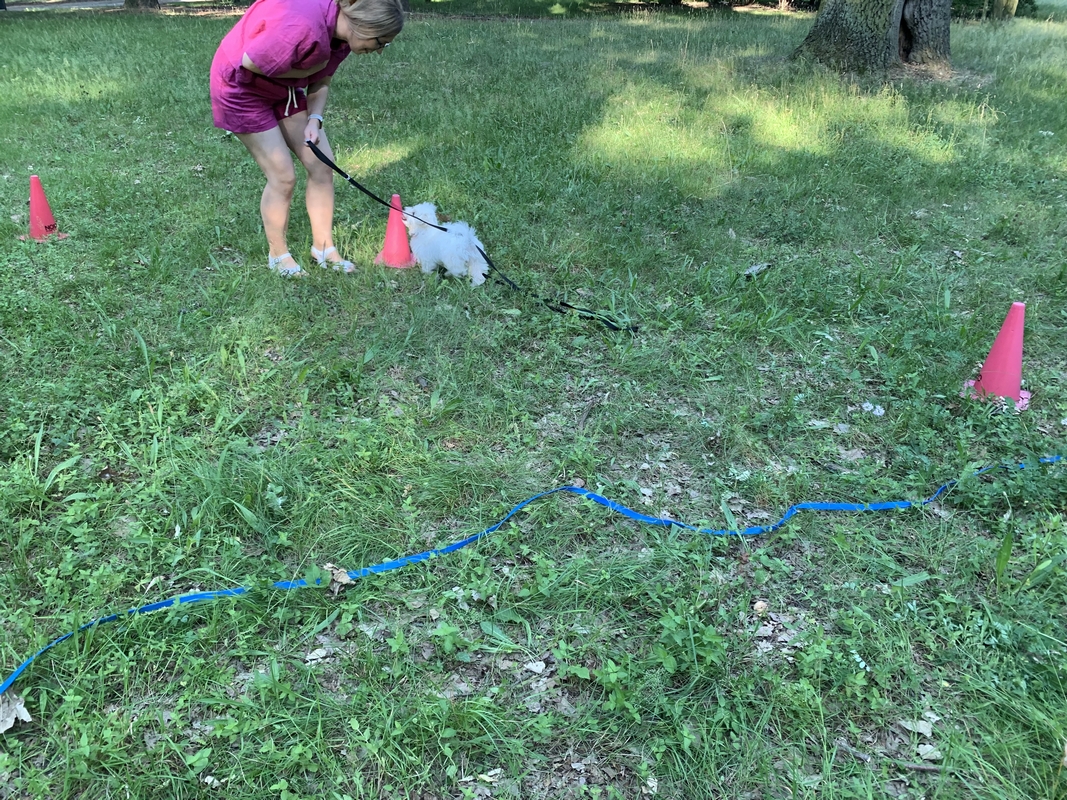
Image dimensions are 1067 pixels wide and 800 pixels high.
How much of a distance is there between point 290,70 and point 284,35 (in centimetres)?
17

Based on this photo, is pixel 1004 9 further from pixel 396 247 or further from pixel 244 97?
pixel 244 97

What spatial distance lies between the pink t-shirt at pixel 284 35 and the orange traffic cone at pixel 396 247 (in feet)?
3.31

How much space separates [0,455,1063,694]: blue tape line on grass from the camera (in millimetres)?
2148

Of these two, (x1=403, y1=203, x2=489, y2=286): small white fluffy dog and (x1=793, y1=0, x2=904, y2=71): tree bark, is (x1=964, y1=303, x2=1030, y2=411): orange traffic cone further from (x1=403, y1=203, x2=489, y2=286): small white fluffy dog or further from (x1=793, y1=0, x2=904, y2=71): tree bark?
(x1=793, y1=0, x2=904, y2=71): tree bark

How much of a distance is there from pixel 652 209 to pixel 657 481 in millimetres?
2899

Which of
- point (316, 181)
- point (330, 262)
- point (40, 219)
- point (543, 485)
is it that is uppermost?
point (316, 181)

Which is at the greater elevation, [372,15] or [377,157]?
[372,15]

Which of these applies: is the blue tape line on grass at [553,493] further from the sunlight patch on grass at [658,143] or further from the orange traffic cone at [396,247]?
the sunlight patch on grass at [658,143]

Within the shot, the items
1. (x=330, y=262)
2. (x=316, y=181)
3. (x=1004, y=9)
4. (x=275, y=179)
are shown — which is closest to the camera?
(x=275, y=179)

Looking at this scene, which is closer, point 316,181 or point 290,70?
point 290,70

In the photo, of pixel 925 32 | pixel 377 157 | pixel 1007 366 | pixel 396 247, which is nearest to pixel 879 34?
pixel 925 32

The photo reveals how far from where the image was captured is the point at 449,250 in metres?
4.09

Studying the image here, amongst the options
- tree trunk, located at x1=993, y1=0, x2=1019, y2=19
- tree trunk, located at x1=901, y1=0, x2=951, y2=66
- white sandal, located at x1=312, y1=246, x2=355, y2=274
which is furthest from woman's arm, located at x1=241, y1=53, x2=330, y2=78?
tree trunk, located at x1=993, y1=0, x2=1019, y2=19

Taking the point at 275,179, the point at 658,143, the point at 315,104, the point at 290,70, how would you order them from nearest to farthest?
the point at 290,70 → the point at 275,179 → the point at 315,104 → the point at 658,143
